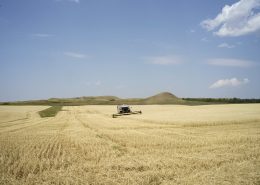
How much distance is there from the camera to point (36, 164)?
11500 millimetres

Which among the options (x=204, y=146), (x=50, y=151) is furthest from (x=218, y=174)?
(x=50, y=151)

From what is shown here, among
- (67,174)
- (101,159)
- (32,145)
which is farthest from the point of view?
(32,145)

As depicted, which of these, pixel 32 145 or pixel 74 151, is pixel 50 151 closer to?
pixel 74 151

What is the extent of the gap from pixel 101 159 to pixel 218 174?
485cm

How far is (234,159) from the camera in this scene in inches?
460

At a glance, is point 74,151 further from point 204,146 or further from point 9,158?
point 204,146

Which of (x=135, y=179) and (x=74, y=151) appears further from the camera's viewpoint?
(x=74, y=151)

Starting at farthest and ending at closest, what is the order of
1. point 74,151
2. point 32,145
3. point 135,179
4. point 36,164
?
point 32,145 < point 74,151 < point 36,164 < point 135,179

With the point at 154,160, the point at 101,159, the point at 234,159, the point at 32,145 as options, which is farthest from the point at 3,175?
the point at 234,159

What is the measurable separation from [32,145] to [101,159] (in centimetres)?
558

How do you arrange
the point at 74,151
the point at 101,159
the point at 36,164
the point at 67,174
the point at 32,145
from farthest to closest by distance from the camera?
the point at 32,145, the point at 74,151, the point at 101,159, the point at 36,164, the point at 67,174

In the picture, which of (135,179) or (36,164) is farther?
(36,164)

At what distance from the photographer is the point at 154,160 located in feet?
38.9

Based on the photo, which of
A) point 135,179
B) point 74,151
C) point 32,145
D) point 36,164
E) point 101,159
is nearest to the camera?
point 135,179
